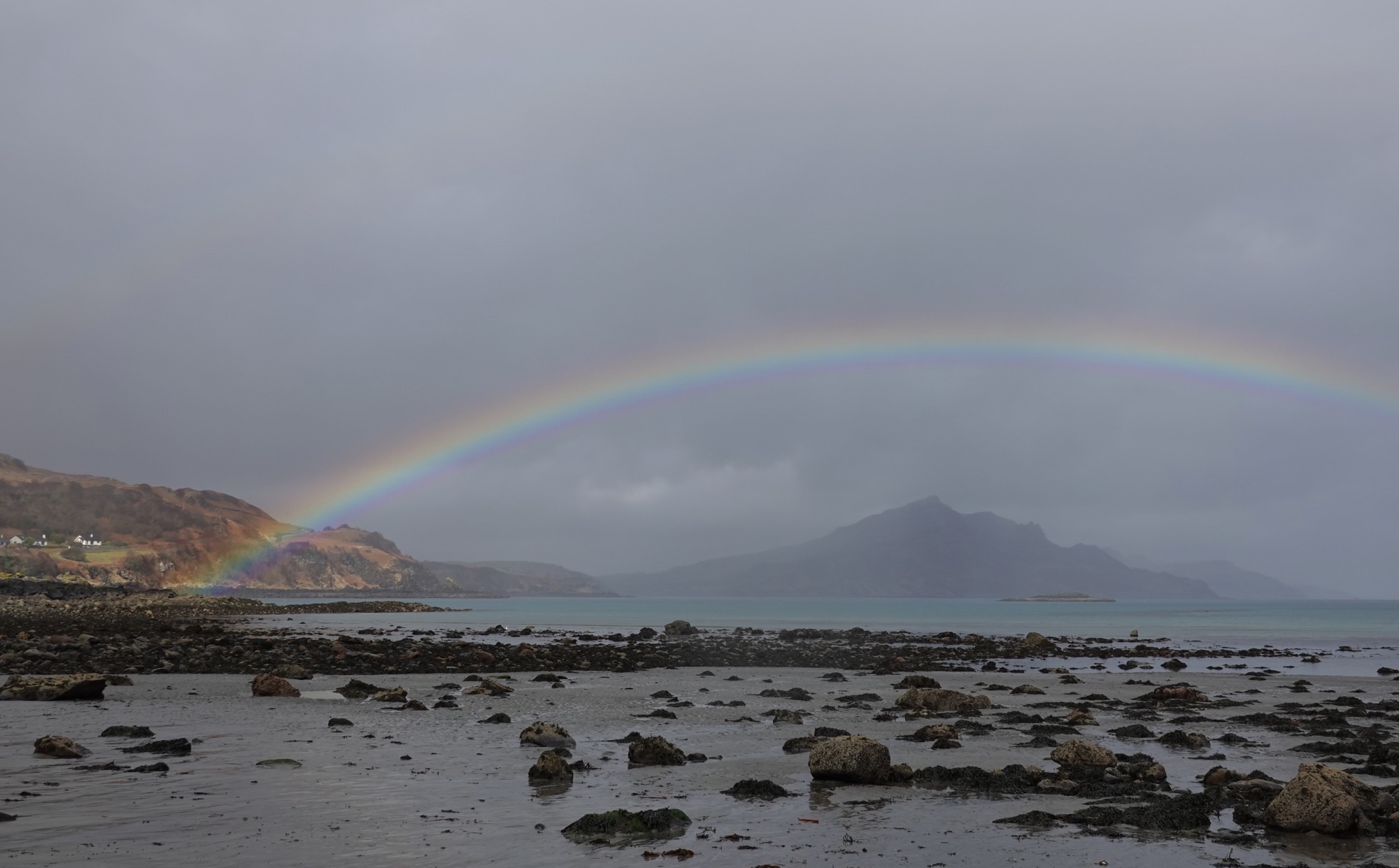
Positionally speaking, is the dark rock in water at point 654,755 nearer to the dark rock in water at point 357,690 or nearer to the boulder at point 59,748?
the boulder at point 59,748

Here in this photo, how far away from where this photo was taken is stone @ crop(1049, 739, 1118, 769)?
17.9 meters

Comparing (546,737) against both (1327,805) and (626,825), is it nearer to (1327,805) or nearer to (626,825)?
(626,825)

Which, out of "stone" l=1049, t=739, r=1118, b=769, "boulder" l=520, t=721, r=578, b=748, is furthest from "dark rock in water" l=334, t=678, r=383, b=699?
"stone" l=1049, t=739, r=1118, b=769

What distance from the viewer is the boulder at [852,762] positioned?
54.0 feet

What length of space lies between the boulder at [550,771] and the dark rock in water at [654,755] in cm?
208

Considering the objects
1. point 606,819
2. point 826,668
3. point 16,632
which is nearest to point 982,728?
point 606,819

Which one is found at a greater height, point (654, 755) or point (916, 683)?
point (654, 755)

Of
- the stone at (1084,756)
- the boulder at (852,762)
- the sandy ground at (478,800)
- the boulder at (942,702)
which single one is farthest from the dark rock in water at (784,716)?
the boulder at (852,762)

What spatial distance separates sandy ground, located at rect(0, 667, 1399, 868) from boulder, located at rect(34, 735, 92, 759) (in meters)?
0.23

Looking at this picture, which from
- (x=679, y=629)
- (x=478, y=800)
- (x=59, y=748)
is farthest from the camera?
(x=679, y=629)

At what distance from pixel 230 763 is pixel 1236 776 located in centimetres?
1823

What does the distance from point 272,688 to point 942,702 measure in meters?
21.3

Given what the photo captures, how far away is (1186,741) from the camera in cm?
2148

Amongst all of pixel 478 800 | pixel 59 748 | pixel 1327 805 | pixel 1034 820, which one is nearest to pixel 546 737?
pixel 478 800
